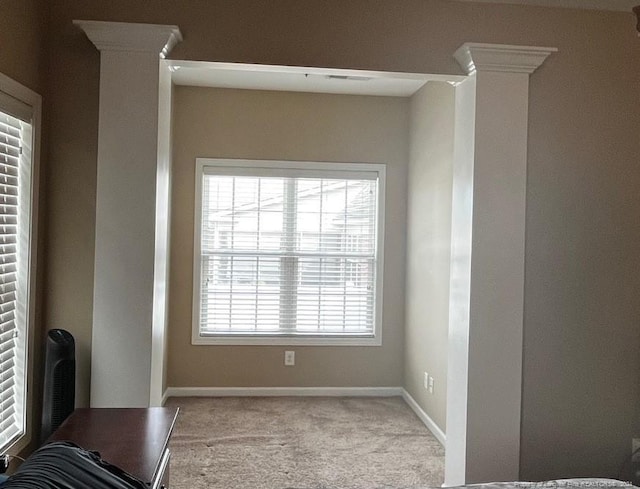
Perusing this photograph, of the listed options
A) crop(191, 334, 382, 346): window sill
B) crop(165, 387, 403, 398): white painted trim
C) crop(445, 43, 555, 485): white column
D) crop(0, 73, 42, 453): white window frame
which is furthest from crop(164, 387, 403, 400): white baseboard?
crop(0, 73, 42, 453): white window frame

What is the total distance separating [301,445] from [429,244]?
1.75 m

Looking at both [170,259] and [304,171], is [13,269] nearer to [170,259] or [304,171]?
[170,259]

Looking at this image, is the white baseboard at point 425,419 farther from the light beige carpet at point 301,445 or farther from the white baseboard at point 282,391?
the white baseboard at point 282,391

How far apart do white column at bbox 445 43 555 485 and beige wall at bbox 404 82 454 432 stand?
1209mm

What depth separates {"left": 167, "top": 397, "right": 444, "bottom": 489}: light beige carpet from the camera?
354 centimetres

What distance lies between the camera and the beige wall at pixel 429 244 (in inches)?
169

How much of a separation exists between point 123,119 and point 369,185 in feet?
9.67

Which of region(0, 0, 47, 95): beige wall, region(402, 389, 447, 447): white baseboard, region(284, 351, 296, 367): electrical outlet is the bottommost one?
region(402, 389, 447, 447): white baseboard

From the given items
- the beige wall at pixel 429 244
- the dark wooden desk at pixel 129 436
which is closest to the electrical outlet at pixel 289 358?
the beige wall at pixel 429 244

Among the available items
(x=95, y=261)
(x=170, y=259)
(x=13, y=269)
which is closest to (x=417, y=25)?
(x=95, y=261)

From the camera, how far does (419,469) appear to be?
3.76 m

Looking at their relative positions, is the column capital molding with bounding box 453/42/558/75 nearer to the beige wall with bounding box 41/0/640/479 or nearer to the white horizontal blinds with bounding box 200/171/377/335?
the beige wall with bounding box 41/0/640/479

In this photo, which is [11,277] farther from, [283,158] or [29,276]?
[283,158]

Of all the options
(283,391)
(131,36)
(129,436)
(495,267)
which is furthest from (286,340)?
(129,436)
